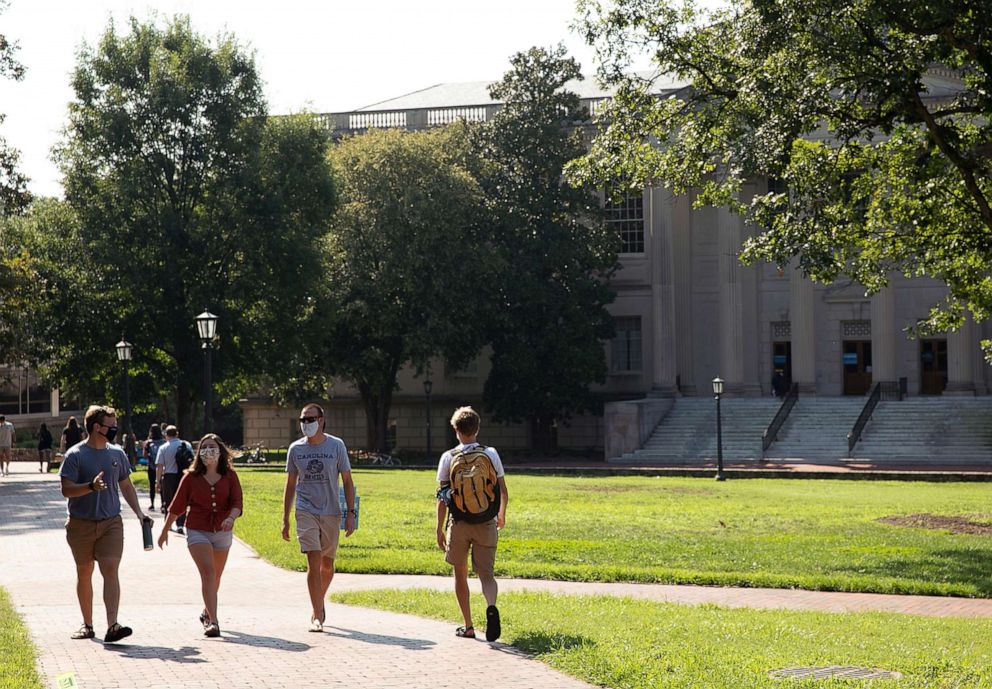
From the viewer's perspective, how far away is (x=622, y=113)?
24375 mm

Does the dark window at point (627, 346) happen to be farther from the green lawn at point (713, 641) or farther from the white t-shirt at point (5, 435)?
the green lawn at point (713, 641)

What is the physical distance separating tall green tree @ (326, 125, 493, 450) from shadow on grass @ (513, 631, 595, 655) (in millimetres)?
38539

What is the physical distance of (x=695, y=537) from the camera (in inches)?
827

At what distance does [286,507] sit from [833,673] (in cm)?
483

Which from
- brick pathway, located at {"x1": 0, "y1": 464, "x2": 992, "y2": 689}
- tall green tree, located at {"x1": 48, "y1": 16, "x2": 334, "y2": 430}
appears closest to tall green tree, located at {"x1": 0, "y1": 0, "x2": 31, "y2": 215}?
tall green tree, located at {"x1": 48, "y1": 16, "x2": 334, "y2": 430}

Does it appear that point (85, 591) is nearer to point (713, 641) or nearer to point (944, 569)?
point (713, 641)

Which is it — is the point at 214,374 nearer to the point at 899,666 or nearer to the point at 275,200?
the point at 275,200

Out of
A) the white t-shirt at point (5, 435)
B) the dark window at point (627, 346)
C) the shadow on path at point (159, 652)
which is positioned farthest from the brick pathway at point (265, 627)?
the dark window at point (627, 346)

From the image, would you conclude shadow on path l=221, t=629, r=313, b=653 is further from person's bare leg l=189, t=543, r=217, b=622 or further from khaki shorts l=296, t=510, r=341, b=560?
khaki shorts l=296, t=510, r=341, b=560

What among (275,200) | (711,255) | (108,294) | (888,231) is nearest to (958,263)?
(888,231)

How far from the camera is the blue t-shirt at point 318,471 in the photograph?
452 inches

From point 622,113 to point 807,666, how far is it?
53.1ft

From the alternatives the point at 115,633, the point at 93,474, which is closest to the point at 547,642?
the point at 115,633

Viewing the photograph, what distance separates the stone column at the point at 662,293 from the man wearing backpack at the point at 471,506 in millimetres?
46843
